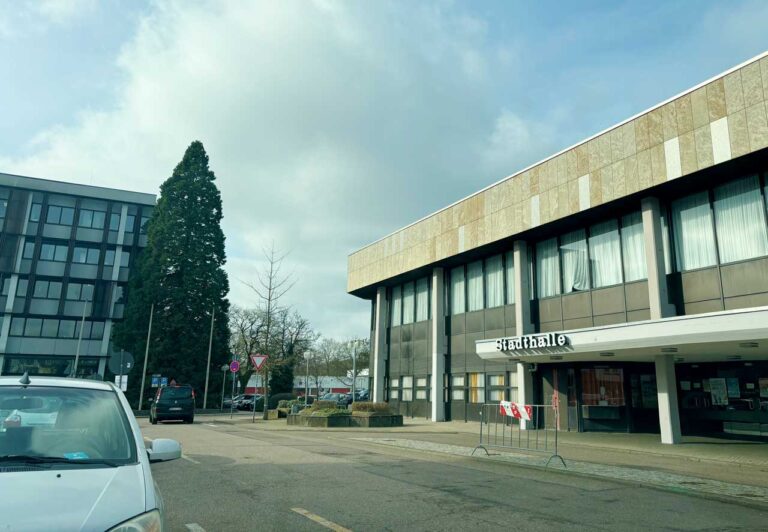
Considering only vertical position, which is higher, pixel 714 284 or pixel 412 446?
pixel 714 284

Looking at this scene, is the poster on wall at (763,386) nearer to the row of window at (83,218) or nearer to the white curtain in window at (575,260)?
the white curtain in window at (575,260)

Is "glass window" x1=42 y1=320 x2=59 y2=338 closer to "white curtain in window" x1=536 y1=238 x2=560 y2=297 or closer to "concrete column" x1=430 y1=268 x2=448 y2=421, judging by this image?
"concrete column" x1=430 y1=268 x2=448 y2=421

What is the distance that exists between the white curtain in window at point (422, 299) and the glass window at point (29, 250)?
39.2 m

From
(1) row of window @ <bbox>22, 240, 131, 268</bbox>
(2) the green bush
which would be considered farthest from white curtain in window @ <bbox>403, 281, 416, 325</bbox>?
(1) row of window @ <bbox>22, 240, 131, 268</bbox>

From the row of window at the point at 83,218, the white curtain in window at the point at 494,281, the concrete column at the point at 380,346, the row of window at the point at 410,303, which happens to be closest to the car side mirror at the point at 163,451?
the white curtain in window at the point at 494,281

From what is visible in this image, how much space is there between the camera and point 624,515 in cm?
727

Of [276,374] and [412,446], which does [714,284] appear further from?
[276,374]

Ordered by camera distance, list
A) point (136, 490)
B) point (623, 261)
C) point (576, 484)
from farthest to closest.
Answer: point (623, 261) → point (576, 484) → point (136, 490)

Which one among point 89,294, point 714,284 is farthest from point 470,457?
point 89,294

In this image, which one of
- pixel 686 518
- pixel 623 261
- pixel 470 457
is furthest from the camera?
pixel 623 261

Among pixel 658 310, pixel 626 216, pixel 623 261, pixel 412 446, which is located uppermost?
pixel 626 216

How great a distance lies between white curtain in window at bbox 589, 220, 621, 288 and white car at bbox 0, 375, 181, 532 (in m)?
19.6

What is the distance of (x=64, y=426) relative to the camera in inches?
166

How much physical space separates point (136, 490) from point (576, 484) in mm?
8399
